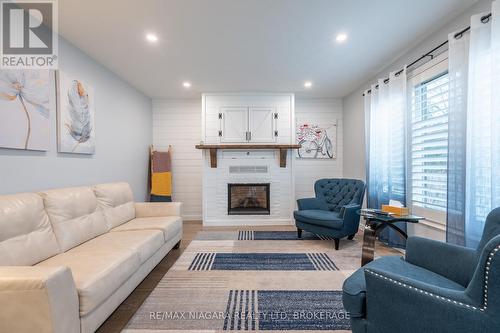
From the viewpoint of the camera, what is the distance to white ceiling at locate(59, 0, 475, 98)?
1995 mm

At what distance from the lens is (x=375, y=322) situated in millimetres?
1178

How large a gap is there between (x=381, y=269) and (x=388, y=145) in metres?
2.04

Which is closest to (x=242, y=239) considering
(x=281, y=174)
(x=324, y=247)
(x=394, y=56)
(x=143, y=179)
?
(x=324, y=247)

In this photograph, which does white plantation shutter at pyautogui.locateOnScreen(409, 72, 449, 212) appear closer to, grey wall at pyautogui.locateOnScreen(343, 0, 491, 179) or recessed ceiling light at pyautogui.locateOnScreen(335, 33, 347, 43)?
grey wall at pyautogui.locateOnScreen(343, 0, 491, 179)

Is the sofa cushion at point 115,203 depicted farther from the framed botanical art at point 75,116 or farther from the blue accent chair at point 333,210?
the blue accent chair at point 333,210

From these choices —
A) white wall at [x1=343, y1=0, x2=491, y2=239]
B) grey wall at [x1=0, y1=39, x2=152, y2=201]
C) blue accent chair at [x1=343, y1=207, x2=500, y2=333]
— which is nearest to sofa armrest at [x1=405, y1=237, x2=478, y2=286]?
blue accent chair at [x1=343, y1=207, x2=500, y2=333]

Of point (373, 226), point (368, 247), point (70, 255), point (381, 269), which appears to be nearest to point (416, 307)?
point (381, 269)

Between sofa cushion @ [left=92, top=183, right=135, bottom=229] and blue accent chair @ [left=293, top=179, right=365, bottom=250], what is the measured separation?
2435 millimetres

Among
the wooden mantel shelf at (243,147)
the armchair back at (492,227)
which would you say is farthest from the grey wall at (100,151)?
the armchair back at (492,227)

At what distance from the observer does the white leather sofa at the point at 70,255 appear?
1.11 meters

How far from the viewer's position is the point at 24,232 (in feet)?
5.20

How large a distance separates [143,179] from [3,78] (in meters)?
2.74

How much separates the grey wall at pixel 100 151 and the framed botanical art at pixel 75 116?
0.08 m

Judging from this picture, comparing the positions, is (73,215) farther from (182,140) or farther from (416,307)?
(182,140)
